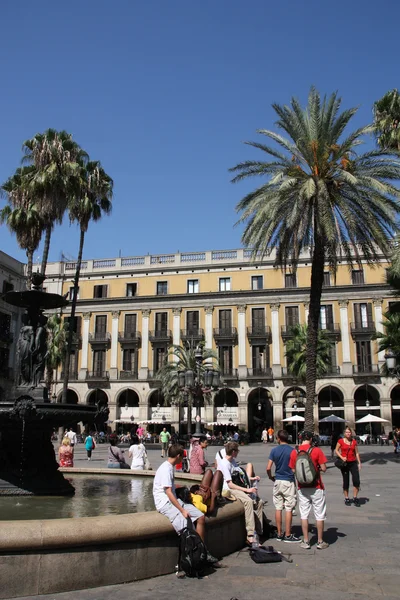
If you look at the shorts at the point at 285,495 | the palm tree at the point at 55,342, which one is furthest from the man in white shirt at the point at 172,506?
the palm tree at the point at 55,342

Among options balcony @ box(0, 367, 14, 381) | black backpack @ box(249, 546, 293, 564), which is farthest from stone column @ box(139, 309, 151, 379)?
black backpack @ box(249, 546, 293, 564)

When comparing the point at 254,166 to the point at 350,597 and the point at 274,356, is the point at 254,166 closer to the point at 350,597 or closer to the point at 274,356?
the point at 350,597

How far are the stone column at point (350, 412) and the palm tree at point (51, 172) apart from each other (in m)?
29.9

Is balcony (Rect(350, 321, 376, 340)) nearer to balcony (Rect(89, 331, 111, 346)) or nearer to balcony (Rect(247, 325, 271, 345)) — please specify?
balcony (Rect(247, 325, 271, 345))

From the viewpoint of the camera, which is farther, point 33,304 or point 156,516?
point 33,304

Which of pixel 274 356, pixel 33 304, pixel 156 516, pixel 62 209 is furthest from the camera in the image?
pixel 274 356

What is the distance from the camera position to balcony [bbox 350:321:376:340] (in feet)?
153

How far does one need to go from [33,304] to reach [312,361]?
1199 centimetres

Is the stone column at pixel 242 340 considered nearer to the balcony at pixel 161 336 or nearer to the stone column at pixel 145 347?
the balcony at pixel 161 336

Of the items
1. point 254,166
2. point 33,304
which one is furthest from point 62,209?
point 33,304

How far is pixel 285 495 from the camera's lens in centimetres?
780

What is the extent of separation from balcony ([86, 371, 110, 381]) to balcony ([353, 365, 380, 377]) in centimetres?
2237

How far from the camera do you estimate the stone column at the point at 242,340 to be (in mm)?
48469

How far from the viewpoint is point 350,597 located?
17.6 feet
